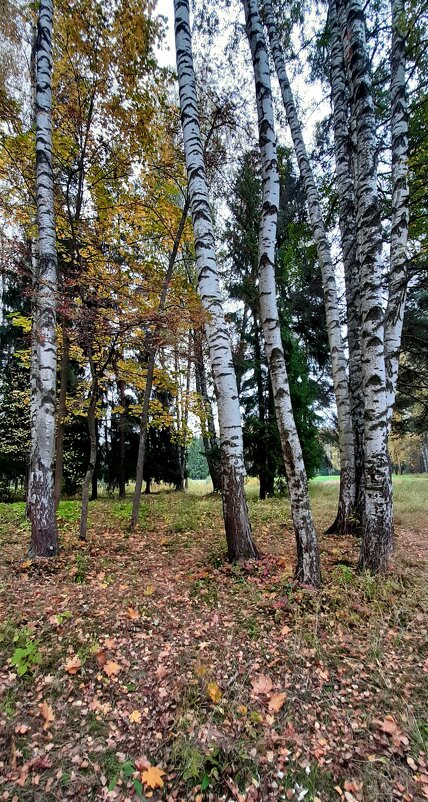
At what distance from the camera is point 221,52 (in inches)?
274

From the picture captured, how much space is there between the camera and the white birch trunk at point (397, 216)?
4.62m

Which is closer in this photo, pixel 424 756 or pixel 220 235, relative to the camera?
pixel 424 756

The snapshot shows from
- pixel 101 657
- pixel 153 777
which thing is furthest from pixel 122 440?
pixel 153 777

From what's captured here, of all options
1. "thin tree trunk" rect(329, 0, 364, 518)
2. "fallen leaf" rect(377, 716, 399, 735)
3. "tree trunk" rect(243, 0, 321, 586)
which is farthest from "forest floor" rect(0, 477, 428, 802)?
"thin tree trunk" rect(329, 0, 364, 518)

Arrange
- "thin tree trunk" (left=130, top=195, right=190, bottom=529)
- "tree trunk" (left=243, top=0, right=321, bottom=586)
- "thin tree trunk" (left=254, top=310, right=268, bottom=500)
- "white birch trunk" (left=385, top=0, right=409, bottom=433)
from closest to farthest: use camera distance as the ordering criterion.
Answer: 1. "tree trunk" (left=243, top=0, right=321, bottom=586)
2. "white birch trunk" (left=385, top=0, right=409, bottom=433)
3. "thin tree trunk" (left=130, top=195, right=190, bottom=529)
4. "thin tree trunk" (left=254, top=310, right=268, bottom=500)

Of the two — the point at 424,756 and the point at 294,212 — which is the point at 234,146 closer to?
the point at 294,212

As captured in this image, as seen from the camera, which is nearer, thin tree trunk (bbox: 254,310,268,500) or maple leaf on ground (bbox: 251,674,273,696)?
maple leaf on ground (bbox: 251,674,273,696)

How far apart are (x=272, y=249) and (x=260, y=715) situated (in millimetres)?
4568

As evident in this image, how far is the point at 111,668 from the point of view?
98.8 inches

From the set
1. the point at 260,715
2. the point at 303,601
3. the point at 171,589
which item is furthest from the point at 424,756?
the point at 171,589

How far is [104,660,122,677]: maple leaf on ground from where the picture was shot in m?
2.48

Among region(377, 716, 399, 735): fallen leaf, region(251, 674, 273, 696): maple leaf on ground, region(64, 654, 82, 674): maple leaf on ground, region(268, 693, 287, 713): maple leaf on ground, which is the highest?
region(64, 654, 82, 674): maple leaf on ground

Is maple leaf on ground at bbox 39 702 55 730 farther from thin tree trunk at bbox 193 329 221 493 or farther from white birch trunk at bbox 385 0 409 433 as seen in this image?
thin tree trunk at bbox 193 329 221 493

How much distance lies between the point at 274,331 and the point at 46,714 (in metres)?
3.94
